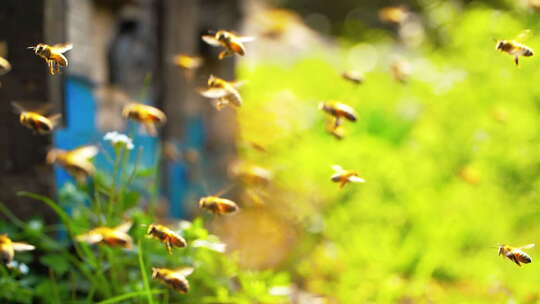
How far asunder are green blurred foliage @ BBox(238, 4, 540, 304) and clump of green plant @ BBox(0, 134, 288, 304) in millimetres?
1168

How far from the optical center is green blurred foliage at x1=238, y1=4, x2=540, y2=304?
161 inches

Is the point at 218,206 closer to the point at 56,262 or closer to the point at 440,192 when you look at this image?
the point at 56,262

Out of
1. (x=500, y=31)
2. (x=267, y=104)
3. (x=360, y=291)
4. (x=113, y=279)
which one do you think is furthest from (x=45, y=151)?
(x=267, y=104)

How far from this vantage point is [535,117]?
430cm

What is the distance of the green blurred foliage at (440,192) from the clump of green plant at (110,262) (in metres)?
1.17

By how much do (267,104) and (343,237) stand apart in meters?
2.23

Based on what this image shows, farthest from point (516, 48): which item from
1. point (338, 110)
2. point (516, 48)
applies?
point (338, 110)

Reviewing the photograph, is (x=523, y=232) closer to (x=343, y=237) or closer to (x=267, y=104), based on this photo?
(x=343, y=237)

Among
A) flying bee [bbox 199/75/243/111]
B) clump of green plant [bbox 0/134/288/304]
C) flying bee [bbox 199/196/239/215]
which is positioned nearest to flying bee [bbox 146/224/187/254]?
flying bee [bbox 199/196/239/215]

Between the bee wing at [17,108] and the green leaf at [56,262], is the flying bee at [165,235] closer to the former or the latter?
the bee wing at [17,108]

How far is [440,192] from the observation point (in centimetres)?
489

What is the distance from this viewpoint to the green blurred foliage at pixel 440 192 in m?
4.10

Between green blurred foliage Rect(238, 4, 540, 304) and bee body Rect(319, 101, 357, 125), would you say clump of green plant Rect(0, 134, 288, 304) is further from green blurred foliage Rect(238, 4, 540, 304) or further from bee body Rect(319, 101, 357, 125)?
green blurred foliage Rect(238, 4, 540, 304)

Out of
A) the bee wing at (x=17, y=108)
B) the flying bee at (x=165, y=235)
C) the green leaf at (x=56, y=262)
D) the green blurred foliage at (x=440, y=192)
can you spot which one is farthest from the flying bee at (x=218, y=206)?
the green blurred foliage at (x=440, y=192)
